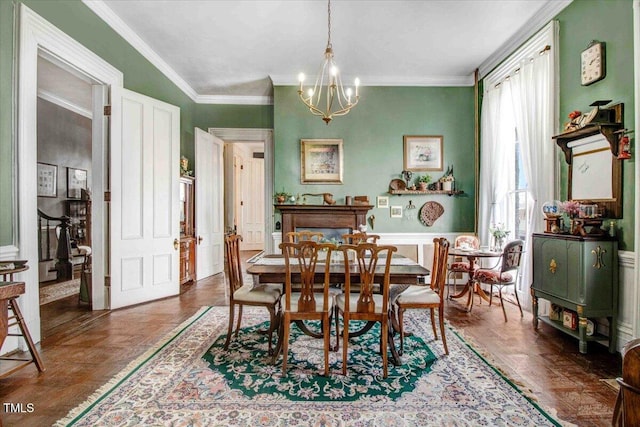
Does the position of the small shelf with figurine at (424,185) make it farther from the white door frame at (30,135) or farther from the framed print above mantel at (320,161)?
the white door frame at (30,135)

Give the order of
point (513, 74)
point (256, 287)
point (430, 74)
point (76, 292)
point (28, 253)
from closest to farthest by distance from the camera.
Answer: point (28, 253) → point (256, 287) → point (513, 74) → point (76, 292) → point (430, 74)

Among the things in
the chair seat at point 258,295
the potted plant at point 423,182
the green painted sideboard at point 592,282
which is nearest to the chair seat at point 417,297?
the chair seat at point 258,295

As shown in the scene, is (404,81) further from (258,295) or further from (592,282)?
(258,295)

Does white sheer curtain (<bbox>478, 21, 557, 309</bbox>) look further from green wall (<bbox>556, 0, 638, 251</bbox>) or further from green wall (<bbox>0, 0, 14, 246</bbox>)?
green wall (<bbox>0, 0, 14, 246</bbox>)

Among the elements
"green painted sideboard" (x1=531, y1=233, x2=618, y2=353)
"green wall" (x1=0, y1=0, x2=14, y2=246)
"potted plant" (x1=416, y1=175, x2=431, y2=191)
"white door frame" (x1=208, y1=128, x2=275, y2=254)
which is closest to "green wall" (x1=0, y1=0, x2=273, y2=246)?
"green wall" (x1=0, y1=0, x2=14, y2=246)

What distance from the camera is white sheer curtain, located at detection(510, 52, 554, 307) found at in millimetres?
3646

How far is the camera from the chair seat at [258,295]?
276 centimetres

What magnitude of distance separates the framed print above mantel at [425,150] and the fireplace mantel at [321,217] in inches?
46.7

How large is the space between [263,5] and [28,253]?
3.31 m

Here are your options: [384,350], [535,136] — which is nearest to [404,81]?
[535,136]

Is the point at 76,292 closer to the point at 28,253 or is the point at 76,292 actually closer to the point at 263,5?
the point at 28,253

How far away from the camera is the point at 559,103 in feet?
11.6

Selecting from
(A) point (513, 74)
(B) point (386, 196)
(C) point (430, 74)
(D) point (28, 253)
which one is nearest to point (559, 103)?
(A) point (513, 74)

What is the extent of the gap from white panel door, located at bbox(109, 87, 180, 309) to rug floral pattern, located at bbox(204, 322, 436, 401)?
1.81 m
